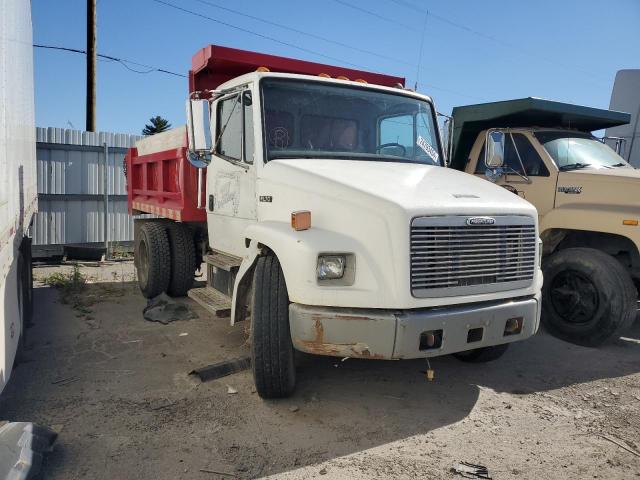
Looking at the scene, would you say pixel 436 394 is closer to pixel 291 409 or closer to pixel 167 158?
pixel 291 409

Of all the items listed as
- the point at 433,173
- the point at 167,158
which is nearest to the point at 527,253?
the point at 433,173

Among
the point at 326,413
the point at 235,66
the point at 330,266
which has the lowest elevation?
the point at 326,413

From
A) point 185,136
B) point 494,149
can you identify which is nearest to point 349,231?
point 494,149

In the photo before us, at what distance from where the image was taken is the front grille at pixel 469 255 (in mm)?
3502

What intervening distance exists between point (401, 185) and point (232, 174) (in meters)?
1.88

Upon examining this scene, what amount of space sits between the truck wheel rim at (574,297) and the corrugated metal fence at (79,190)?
31.1 ft

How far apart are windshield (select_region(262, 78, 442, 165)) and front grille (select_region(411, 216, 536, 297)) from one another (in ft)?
4.53

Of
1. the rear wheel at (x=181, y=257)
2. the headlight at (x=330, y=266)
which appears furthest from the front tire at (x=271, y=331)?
the rear wheel at (x=181, y=257)

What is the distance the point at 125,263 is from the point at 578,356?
8.99m

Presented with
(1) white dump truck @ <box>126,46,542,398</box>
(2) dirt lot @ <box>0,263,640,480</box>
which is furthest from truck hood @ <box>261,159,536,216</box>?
(2) dirt lot @ <box>0,263,640,480</box>

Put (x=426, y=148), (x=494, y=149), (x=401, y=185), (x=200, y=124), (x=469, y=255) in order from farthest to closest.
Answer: (x=494, y=149)
(x=426, y=148)
(x=200, y=124)
(x=401, y=185)
(x=469, y=255)

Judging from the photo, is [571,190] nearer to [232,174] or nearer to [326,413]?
[232,174]

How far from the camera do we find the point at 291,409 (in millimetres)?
3939

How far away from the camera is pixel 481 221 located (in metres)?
3.71
